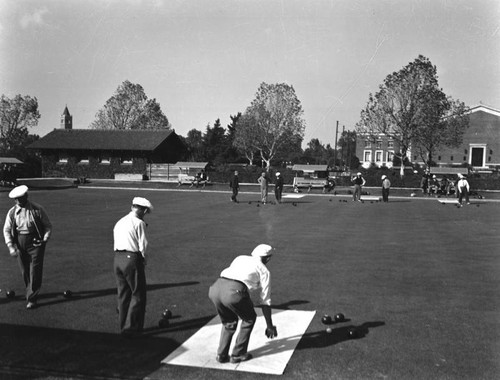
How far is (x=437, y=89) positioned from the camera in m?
53.5

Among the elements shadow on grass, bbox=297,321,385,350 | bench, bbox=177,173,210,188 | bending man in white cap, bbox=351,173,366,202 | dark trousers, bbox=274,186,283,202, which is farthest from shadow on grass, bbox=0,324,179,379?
bench, bbox=177,173,210,188

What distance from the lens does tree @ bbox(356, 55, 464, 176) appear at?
5334 centimetres

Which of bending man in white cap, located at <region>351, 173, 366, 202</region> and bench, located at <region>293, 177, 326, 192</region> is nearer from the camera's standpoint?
bending man in white cap, located at <region>351, 173, 366, 202</region>

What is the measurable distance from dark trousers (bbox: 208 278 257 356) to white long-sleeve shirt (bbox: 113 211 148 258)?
4.72ft

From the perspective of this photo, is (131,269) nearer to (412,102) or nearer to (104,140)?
(412,102)

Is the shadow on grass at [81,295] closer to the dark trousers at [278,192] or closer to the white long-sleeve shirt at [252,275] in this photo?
the white long-sleeve shirt at [252,275]

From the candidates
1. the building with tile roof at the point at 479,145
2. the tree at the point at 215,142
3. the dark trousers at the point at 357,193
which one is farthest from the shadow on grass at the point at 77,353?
the tree at the point at 215,142

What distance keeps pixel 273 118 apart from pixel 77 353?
65.5m

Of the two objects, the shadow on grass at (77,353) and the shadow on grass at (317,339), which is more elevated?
the shadow on grass at (317,339)

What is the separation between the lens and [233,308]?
213 inches

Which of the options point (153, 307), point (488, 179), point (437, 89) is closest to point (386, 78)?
point (437, 89)

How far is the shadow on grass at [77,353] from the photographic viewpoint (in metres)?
5.48

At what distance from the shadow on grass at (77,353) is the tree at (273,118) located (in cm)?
6374

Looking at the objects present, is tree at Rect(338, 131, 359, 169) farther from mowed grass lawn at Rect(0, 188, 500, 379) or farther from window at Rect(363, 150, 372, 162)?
mowed grass lawn at Rect(0, 188, 500, 379)
